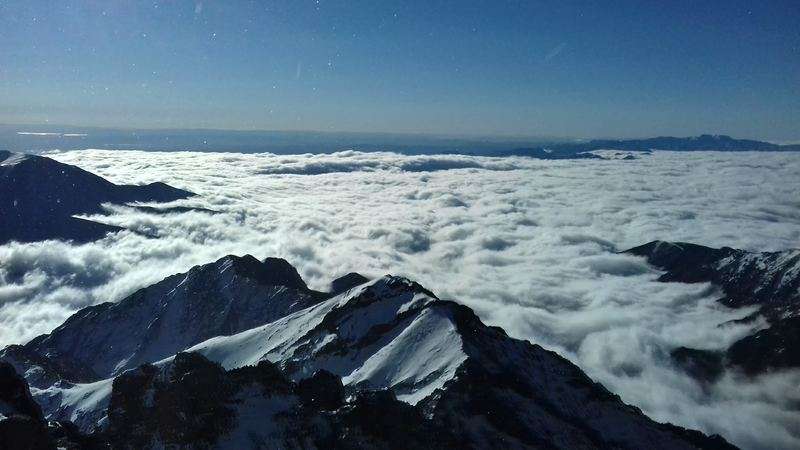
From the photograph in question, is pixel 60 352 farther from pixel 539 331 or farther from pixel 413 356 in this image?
pixel 539 331

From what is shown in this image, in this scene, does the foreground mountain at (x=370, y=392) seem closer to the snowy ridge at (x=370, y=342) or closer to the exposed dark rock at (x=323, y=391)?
the exposed dark rock at (x=323, y=391)

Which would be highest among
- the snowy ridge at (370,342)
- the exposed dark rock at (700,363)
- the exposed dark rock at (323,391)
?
the exposed dark rock at (323,391)

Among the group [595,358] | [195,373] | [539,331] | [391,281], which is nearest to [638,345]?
[595,358]

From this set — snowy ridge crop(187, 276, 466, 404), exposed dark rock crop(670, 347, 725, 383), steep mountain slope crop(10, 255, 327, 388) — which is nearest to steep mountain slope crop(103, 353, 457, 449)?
snowy ridge crop(187, 276, 466, 404)

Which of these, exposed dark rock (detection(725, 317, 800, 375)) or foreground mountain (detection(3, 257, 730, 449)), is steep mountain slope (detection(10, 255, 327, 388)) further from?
exposed dark rock (detection(725, 317, 800, 375))

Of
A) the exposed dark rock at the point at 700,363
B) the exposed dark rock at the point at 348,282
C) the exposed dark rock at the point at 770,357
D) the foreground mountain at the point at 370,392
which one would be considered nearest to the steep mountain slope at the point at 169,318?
the exposed dark rock at the point at 348,282

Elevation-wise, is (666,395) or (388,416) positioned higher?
(388,416)
